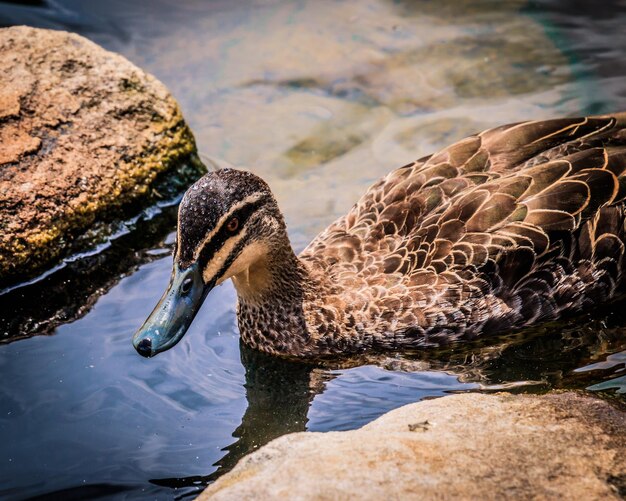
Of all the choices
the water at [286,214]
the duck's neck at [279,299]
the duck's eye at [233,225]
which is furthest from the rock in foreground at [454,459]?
the duck's neck at [279,299]

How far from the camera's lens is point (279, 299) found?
7.39 m

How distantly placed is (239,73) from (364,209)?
4.05m

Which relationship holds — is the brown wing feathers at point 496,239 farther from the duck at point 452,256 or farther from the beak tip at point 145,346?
the beak tip at point 145,346

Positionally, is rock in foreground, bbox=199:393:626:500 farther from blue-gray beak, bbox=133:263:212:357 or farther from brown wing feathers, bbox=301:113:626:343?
brown wing feathers, bbox=301:113:626:343

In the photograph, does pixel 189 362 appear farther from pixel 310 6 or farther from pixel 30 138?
pixel 310 6

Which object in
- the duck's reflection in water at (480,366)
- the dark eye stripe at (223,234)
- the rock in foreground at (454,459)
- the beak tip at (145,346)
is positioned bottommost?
the duck's reflection in water at (480,366)

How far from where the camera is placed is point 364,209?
774 centimetres

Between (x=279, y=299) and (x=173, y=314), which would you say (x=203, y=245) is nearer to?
(x=173, y=314)

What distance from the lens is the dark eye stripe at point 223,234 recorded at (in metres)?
6.36

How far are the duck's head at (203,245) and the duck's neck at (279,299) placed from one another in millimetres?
485

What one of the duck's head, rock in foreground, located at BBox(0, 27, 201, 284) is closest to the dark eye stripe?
the duck's head

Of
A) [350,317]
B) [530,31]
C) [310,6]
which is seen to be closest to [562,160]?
[350,317]

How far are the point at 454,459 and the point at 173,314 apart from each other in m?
2.36

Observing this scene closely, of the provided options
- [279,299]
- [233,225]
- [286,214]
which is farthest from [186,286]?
[286,214]
